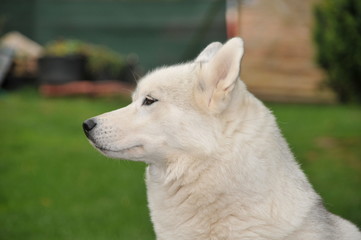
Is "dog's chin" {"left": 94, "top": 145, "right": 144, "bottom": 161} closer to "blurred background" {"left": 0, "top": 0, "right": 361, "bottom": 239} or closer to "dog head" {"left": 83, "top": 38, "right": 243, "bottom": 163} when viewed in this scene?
"dog head" {"left": 83, "top": 38, "right": 243, "bottom": 163}

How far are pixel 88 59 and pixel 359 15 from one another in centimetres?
862

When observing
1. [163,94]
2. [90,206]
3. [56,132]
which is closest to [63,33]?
[56,132]

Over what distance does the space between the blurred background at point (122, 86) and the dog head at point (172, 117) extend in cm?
107

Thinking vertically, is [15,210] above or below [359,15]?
below

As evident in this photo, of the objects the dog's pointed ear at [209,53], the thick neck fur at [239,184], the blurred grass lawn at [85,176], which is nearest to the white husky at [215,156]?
the thick neck fur at [239,184]

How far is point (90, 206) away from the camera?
712cm

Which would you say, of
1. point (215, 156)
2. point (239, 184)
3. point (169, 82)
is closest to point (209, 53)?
point (169, 82)

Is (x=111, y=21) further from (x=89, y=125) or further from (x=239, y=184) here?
(x=239, y=184)

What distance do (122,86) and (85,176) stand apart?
678cm

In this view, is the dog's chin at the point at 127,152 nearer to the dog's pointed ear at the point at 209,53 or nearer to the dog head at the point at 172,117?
the dog head at the point at 172,117

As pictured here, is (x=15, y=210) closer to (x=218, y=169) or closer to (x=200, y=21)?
(x=218, y=169)

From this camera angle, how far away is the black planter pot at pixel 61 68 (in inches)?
582

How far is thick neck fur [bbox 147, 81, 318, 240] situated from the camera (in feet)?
11.6

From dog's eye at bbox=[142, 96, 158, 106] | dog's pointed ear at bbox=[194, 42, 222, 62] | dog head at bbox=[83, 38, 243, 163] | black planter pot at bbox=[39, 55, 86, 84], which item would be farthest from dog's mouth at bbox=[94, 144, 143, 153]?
black planter pot at bbox=[39, 55, 86, 84]
